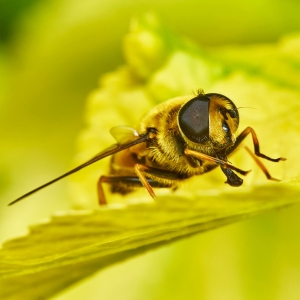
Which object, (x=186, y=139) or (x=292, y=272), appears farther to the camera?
(x=292, y=272)

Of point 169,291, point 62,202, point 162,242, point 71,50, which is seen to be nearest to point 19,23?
point 71,50

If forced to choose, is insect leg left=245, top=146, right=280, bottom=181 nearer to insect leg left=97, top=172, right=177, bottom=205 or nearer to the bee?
the bee

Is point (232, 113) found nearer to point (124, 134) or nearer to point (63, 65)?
point (124, 134)

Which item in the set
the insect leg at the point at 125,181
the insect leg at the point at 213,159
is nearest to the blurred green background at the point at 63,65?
the insect leg at the point at 125,181

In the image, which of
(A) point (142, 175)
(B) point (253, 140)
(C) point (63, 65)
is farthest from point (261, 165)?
(C) point (63, 65)

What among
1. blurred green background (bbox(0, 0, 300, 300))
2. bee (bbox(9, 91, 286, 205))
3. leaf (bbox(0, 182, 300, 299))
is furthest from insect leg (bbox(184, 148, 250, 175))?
blurred green background (bbox(0, 0, 300, 300))

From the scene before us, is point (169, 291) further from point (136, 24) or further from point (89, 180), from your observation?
point (136, 24)

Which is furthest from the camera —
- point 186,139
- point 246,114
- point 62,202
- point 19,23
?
point 19,23
